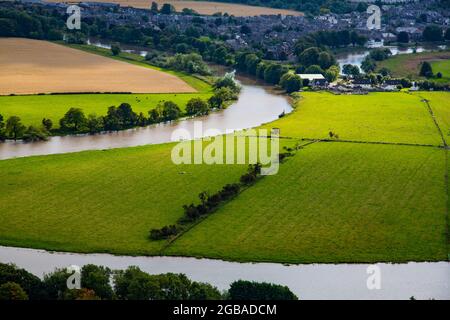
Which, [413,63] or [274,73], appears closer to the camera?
[274,73]

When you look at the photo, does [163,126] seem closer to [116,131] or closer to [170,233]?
[116,131]

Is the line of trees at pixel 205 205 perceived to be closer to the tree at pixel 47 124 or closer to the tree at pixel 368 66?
the tree at pixel 47 124

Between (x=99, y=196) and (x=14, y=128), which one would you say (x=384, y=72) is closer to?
(x=14, y=128)

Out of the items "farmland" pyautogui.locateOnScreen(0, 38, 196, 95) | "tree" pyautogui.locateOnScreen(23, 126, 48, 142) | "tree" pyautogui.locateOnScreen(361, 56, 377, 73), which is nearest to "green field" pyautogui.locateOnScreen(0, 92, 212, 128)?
"farmland" pyautogui.locateOnScreen(0, 38, 196, 95)

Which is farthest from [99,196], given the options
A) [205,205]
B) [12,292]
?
[12,292]

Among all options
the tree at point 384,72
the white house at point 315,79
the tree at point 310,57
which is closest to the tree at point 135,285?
the white house at point 315,79

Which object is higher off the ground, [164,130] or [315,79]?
[315,79]

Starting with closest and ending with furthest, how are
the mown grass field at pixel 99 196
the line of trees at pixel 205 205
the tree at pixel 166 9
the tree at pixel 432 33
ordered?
the mown grass field at pixel 99 196
the line of trees at pixel 205 205
the tree at pixel 432 33
the tree at pixel 166 9

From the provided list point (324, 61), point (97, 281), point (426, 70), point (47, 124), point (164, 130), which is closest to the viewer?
point (97, 281)
